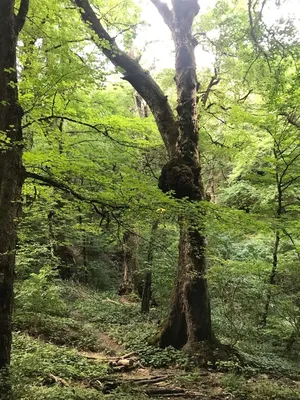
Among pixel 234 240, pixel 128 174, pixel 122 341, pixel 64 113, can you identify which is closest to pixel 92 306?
pixel 122 341

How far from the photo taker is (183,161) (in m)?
7.53

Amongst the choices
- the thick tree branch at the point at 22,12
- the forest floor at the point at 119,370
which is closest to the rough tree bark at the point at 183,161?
the forest floor at the point at 119,370

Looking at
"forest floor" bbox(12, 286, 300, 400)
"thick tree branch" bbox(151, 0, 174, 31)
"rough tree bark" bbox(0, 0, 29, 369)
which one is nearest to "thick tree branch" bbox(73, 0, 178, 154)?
"thick tree branch" bbox(151, 0, 174, 31)

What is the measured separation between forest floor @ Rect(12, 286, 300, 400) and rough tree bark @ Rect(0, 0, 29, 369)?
0.83 m

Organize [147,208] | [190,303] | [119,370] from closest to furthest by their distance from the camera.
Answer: [147,208] → [119,370] → [190,303]

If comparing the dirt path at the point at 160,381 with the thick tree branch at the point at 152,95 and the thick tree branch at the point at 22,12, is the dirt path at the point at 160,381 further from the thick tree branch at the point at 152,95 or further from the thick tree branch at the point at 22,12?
the thick tree branch at the point at 22,12

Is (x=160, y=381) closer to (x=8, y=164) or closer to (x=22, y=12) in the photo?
(x=8, y=164)

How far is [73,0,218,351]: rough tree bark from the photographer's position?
23.8 feet

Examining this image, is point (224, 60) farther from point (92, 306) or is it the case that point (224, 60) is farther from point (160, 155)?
point (92, 306)

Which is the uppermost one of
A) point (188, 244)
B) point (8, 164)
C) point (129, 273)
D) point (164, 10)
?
point (164, 10)

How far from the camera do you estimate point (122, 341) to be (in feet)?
28.3

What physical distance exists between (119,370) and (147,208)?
3.31 m

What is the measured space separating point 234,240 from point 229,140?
363 cm

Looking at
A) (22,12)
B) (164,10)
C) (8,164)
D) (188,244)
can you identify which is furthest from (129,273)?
(22,12)
